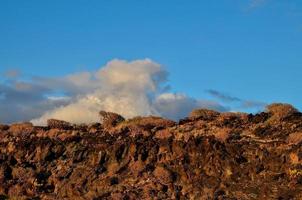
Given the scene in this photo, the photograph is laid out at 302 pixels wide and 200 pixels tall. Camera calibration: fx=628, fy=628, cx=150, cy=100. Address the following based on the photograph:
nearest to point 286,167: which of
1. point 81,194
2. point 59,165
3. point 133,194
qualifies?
point 133,194

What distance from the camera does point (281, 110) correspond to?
5384 cm

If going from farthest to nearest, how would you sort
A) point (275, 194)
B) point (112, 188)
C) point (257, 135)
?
point (257, 135), point (112, 188), point (275, 194)

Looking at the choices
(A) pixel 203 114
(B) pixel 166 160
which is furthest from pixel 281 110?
(B) pixel 166 160

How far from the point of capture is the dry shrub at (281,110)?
2089 inches

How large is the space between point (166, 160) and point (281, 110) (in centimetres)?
1168

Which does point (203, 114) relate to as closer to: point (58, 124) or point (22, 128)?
point (58, 124)

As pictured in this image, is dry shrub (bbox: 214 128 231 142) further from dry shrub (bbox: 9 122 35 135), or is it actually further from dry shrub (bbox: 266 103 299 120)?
dry shrub (bbox: 9 122 35 135)

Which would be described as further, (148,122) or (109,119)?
(109,119)

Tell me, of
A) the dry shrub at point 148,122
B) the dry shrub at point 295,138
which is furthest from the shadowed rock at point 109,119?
the dry shrub at point 295,138

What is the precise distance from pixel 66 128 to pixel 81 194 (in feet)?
50.0

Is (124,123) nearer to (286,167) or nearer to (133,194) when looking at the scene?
(133,194)

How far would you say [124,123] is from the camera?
59469mm

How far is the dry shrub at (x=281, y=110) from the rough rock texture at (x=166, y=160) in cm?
9

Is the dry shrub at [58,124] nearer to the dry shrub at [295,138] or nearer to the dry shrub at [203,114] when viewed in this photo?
the dry shrub at [203,114]
